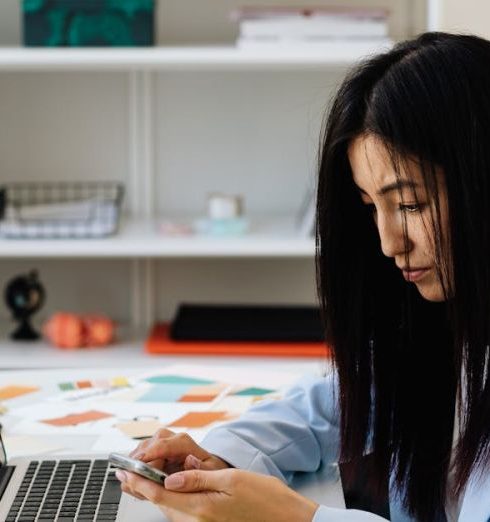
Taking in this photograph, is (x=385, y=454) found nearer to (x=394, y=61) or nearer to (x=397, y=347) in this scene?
(x=397, y=347)

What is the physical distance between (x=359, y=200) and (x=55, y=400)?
56cm

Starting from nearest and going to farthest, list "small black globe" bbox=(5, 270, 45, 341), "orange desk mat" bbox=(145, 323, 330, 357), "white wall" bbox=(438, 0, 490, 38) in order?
"white wall" bbox=(438, 0, 490, 38)
"orange desk mat" bbox=(145, 323, 330, 357)
"small black globe" bbox=(5, 270, 45, 341)

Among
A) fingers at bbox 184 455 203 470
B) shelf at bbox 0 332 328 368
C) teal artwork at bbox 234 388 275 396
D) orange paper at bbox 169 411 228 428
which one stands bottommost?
shelf at bbox 0 332 328 368

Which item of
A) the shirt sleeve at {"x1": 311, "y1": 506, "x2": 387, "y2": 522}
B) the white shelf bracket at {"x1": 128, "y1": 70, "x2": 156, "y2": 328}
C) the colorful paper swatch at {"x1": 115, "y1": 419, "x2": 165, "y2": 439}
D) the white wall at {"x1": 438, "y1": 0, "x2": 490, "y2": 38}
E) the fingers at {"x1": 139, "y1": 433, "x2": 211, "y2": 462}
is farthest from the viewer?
the white shelf bracket at {"x1": 128, "y1": 70, "x2": 156, "y2": 328}

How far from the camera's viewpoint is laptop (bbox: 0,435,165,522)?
1.03m

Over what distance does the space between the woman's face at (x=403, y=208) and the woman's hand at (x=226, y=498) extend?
0.26 meters

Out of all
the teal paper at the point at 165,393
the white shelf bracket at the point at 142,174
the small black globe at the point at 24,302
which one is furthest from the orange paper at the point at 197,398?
the white shelf bracket at the point at 142,174

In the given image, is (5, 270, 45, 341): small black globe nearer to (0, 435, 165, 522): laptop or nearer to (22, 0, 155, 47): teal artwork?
(22, 0, 155, 47): teal artwork

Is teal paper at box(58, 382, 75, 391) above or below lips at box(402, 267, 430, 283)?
below

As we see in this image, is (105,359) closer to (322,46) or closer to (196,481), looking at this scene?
(322,46)

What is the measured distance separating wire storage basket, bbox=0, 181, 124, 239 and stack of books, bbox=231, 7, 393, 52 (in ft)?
1.76

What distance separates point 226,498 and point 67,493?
0.60 ft

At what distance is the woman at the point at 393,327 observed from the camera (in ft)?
3.29

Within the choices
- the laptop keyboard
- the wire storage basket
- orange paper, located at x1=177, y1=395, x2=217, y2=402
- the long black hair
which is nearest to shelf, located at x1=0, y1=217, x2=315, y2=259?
the wire storage basket
